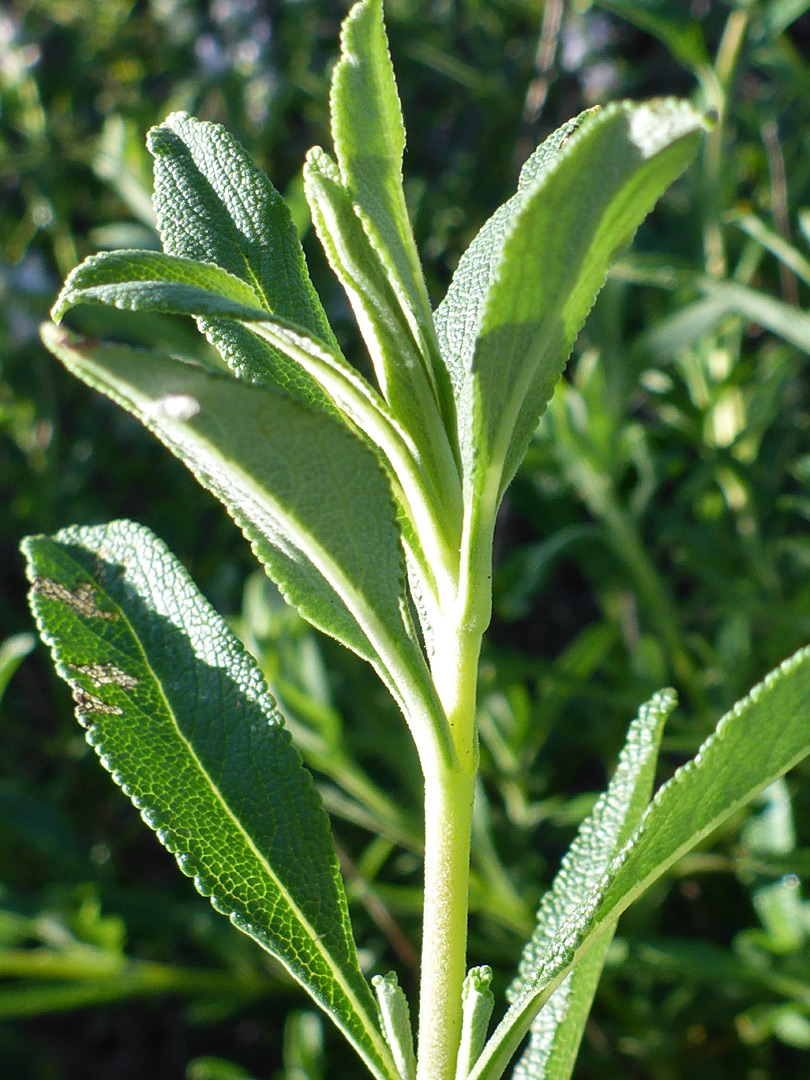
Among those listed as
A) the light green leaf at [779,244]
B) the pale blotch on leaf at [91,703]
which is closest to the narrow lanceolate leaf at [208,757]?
the pale blotch on leaf at [91,703]

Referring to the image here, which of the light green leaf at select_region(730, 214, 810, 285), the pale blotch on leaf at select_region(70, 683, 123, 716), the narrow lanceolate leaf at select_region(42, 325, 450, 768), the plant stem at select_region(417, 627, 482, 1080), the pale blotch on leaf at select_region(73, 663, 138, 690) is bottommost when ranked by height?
the plant stem at select_region(417, 627, 482, 1080)

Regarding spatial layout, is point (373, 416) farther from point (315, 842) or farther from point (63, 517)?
point (63, 517)

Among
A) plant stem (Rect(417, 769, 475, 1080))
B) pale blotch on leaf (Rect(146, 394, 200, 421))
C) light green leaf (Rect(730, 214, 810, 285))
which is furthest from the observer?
light green leaf (Rect(730, 214, 810, 285))

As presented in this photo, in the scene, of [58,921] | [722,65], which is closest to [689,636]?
[722,65]

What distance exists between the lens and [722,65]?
5.30 feet

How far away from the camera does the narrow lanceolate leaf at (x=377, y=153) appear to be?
0.51 m

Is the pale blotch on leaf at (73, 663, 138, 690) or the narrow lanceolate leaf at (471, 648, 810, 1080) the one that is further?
the pale blotch on leaf at (73, 663, 138, 690)

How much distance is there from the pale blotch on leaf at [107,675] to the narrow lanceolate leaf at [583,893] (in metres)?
0.26

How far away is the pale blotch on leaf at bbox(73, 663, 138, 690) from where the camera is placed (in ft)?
1.87

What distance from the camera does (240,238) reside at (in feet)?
1.88

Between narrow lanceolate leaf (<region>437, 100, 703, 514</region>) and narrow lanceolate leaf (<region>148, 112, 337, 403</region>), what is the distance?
101 millimetres

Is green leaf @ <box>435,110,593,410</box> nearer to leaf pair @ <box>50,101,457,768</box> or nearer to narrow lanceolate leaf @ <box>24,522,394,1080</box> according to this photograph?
leaf pair @ <box>50,101,457,768</box>

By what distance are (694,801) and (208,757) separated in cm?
25

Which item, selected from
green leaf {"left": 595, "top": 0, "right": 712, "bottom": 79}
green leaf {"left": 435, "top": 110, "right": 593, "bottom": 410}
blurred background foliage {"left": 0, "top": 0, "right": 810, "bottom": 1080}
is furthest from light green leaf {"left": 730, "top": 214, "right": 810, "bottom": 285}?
green leaf {"left": 435, "top": 110, "right": 593, "bottom": 410}
